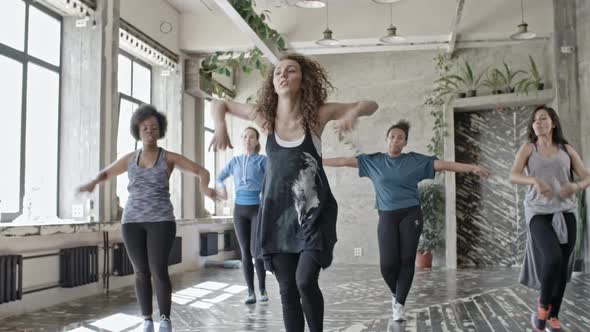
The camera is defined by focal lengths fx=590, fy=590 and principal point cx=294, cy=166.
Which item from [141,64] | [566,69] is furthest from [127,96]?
[566,69]

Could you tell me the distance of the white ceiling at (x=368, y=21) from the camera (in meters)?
7.71

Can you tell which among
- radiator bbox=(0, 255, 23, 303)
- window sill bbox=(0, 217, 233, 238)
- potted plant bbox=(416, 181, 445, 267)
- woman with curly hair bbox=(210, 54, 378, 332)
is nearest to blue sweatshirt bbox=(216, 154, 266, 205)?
window sill bbox=(0, 217, 233, 238)

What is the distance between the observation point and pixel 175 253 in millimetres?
7426

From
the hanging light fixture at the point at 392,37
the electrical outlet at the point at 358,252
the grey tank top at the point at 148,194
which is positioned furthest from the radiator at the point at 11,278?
the electrical outlet at the point at 358,252

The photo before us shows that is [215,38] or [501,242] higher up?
[215,38]

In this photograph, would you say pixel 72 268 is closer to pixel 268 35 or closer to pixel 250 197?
pixel 250 197

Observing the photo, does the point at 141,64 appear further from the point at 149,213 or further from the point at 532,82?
the point at 532,82

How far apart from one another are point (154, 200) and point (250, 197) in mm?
1504

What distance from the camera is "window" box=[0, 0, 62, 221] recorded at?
16.4 feet

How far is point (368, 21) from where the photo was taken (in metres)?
7.93

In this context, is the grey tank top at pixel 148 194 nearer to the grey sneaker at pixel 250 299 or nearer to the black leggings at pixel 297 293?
the black leggings at pixel 297 293

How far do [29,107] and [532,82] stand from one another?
20.5 ft

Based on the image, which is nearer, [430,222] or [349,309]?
[349,309]

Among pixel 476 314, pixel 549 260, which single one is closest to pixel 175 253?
pixel 476 314
